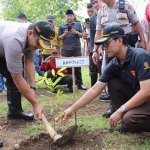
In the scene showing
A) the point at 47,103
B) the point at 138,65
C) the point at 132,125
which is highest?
the point at 138,65

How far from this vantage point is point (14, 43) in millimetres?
2564

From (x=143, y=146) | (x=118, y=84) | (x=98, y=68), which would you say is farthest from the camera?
(x=98, y=68)

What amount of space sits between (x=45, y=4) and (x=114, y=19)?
527 inches

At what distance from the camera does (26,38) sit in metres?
2.71

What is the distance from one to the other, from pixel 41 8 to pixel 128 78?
14.6m

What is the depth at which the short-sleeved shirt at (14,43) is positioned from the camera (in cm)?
255

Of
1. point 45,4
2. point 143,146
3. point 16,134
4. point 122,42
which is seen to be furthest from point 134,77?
point 45,4

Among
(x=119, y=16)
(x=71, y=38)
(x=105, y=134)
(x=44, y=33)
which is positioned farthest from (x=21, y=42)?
(x=71, y=38)

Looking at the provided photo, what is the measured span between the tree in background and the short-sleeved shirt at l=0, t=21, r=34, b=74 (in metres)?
12.7

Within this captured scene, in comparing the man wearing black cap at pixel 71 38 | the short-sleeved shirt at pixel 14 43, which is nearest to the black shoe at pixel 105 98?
the man wearing black cap at pixel 71 38

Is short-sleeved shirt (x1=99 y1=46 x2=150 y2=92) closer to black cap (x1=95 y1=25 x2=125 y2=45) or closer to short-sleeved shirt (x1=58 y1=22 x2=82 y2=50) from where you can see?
black cap (x1=95 y1=25 x2=125 y2=45)

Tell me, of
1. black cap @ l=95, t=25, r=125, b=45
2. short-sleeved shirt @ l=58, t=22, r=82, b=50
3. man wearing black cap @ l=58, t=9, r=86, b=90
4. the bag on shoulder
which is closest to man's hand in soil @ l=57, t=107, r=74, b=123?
black cap @ l=95, t=25, r=125, b=45

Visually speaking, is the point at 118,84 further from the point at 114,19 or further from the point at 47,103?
the point at 47,103

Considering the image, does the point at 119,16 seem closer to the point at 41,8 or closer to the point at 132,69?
the point at 132,69
